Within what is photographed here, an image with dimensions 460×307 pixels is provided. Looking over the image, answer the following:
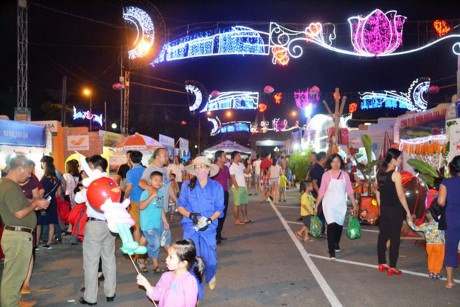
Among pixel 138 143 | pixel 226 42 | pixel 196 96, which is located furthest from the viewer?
pixel 196 96

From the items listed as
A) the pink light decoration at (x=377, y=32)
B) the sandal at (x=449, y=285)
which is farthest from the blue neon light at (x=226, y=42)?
the sandal at (x=449, y=285)

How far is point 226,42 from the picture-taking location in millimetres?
15969

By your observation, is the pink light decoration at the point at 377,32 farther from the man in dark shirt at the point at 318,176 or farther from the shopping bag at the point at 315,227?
the shopping bag at the point at 315,227

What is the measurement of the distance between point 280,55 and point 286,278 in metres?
11.3

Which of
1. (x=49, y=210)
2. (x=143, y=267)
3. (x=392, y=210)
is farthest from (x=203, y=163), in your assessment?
(x=49, y=210)

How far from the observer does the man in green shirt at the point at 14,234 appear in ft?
15.3

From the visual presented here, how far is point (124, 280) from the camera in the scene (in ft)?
21.2

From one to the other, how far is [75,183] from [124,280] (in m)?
4.77

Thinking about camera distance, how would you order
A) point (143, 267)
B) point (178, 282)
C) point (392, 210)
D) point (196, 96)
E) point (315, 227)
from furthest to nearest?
point (196, 96)
point (315, 227)
point (143, 267)
point (392, 210)
point (178, 282)

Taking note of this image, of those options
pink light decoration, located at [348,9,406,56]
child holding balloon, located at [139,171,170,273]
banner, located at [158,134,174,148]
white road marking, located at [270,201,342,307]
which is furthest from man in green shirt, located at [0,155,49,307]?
banner, located at [158,134,174,148]

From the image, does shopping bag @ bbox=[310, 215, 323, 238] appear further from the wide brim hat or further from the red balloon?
the red balloon

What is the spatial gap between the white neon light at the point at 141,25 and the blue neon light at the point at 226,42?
258cm

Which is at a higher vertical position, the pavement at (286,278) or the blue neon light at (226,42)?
the blue neon light at (226,42)

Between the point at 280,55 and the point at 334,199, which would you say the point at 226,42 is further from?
the point at 334,199
